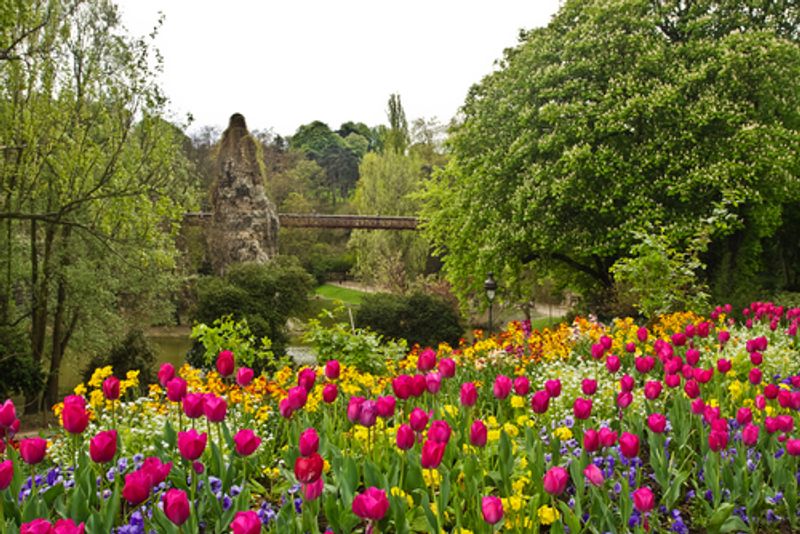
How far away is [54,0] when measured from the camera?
41.3 feet

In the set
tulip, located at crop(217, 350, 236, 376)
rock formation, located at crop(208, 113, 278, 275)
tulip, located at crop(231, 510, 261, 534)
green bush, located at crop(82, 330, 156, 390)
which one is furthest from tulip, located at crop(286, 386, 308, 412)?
rock formation, located at crop(208, 113, 278, 275)

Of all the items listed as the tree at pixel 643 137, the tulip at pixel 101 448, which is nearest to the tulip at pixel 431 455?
the tulip at pixel 101 448

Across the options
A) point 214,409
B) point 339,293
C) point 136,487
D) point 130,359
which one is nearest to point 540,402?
point 214,409

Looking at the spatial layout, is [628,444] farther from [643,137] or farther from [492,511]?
[643,137]

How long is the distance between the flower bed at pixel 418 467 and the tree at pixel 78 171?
28.2 feet

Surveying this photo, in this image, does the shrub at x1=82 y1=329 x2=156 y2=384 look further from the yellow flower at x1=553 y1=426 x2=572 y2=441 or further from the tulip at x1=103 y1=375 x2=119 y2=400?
the yellow flower at x1=553 y1=426 x2=572 y2=441

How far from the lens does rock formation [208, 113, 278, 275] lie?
91.4 feet

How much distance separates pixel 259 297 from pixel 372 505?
64.8 ft

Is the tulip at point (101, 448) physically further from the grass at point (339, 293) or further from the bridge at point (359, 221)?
the grass at point (339, 293)

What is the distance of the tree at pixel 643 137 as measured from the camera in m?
13.0

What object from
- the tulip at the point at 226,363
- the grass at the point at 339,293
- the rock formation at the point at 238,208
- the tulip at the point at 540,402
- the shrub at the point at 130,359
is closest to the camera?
the tulip at the point at 540,402

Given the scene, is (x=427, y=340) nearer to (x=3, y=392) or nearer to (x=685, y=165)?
(x=685, y=165)

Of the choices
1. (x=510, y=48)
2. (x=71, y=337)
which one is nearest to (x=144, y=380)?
(x=71, y=337)

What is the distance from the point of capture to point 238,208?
A: 2823 cm
